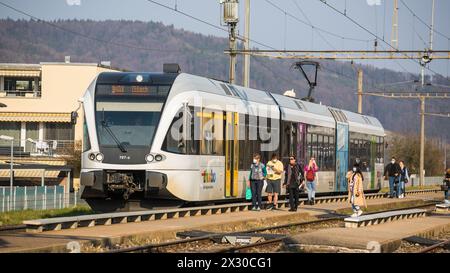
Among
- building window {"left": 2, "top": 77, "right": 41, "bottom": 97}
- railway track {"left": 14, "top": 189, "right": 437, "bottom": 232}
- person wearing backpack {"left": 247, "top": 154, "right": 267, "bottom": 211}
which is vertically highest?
building window {"left": 2, "top": 77, "right": 41, "bottom": 97}

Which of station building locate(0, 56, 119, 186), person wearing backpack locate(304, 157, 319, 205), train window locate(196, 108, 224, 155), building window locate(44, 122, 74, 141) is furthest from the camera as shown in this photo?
building window locate(44, 122, 74, 141)

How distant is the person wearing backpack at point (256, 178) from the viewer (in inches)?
1017

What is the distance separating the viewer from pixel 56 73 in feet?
234

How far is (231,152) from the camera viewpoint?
25.5m

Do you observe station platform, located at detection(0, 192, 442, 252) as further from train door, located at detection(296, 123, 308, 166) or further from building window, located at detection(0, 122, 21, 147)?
building window, located at detection(0, 122, 21, 147)

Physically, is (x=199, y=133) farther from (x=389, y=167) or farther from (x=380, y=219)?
(x=389, y=167)

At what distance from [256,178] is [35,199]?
34.4ft

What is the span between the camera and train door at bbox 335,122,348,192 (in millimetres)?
37438

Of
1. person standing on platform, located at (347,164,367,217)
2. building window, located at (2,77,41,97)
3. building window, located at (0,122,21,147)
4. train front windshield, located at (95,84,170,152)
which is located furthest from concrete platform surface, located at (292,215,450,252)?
building window, located at (2,77,41,97)

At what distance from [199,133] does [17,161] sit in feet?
147

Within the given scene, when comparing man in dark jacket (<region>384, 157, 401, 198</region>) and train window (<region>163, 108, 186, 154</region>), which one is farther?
man in dark jacket (<region>384, 157, 401, 198</region>)

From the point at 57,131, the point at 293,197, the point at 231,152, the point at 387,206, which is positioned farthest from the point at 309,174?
the point at 57,131

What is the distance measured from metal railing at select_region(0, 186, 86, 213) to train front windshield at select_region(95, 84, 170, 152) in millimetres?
9209

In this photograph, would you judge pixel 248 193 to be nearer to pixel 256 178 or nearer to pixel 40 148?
pixel 256 178
